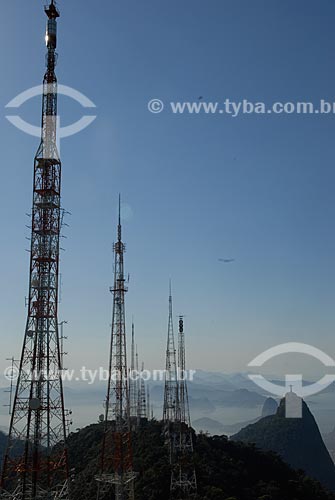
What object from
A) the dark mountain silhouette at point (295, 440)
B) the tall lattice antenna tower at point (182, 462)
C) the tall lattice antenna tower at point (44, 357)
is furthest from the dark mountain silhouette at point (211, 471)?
the dark mountain silhouette at point (295, 440)

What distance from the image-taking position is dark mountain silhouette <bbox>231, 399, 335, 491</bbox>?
392 feet

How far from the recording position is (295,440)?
401 feet

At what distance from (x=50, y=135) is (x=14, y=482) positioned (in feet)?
48.2

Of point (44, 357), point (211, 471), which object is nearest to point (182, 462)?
point (211, 471)

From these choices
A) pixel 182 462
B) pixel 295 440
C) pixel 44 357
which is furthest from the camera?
pixel 295 440

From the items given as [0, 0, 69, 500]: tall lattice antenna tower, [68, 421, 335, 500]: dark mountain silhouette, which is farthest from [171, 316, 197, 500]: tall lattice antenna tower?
[0, 0, 69, 500]: tall lattice antenna tower

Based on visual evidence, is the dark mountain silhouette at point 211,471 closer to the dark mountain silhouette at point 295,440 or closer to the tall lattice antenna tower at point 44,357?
the tall lattice antenna tower at point 44,357

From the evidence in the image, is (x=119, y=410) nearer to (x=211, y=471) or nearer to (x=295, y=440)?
(x=211, y=471)

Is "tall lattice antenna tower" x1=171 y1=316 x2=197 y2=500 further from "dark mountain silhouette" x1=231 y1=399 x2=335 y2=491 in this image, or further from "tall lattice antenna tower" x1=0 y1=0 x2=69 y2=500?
"dark mountain silhouette" x1=231 y1=399 x2=335 y2=491

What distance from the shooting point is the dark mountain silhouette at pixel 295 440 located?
392 ft

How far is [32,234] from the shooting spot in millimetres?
24125

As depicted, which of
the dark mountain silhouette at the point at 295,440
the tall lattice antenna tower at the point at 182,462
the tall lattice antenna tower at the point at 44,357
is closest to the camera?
the tall lattice antenna tower at the point at 44,357

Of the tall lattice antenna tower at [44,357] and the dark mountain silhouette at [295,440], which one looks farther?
the dark mountain silhouette at [295,440]

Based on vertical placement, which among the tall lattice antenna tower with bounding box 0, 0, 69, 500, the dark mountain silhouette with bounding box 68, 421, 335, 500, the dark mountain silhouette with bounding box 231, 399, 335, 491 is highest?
the tall lattice antenna tower with bounding box 0, 0, 69, 500
